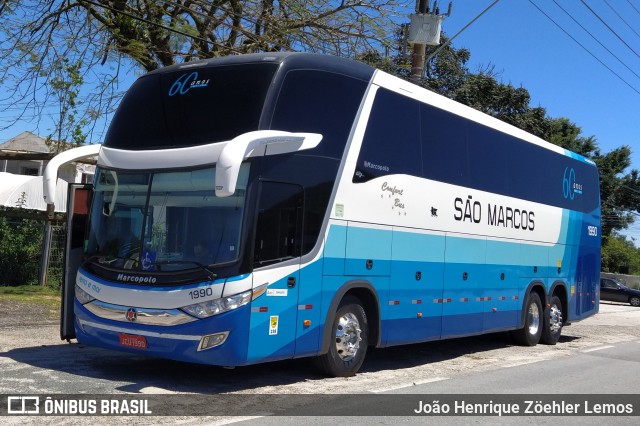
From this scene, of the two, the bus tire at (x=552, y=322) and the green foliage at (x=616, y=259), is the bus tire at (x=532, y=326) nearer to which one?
the bus tire at (x=552, y=322)

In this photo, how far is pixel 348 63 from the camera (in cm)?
1025

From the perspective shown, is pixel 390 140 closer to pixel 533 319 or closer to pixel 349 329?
pixel 349 329

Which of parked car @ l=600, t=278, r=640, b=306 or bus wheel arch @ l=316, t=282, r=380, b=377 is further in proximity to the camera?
parked car @ l=600, t=278, r=640, b=306

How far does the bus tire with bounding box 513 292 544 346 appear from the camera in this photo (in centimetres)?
1575

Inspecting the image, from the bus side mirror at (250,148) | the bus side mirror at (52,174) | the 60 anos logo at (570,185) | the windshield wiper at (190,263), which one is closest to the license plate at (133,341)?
the windshield wiper at (190,263)

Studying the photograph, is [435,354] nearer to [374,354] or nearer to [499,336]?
[374,354]

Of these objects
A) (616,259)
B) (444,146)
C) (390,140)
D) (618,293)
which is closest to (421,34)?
(444,146)

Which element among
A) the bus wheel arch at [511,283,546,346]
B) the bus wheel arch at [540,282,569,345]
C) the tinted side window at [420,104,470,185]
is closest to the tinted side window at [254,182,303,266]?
the tinted side window at [420,104,470,185]

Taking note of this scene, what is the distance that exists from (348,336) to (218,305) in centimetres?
233

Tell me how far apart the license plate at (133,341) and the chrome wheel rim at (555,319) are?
1034 centimetres

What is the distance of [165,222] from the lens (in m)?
8.91

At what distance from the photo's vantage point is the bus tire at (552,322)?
16.4m

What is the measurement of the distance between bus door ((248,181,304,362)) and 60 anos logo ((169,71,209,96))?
68.9 inches

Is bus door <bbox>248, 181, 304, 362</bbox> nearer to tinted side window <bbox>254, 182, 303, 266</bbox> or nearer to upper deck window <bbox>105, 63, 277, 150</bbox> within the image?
tinted side window <bbox>254, 182, 303, 266</bbox>
